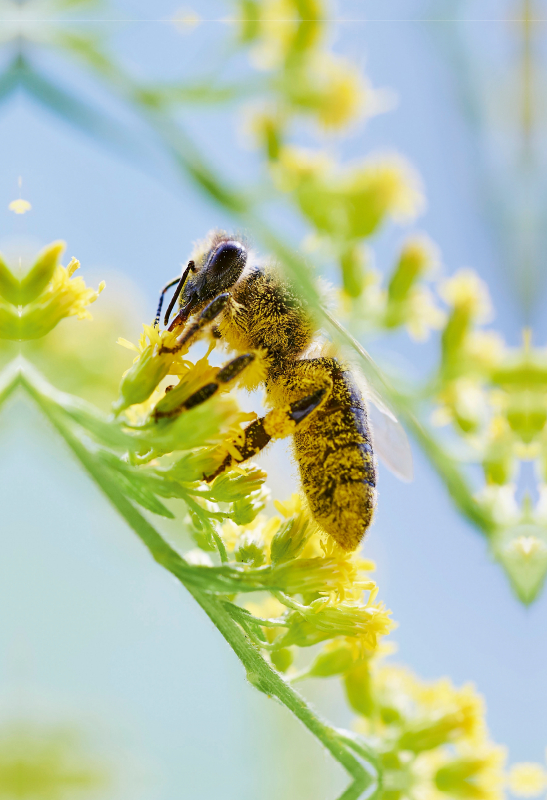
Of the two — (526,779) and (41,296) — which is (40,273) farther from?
(526,779)

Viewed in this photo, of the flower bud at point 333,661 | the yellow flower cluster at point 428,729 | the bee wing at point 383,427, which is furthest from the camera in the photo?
the yellow flower cluster at point 428,729

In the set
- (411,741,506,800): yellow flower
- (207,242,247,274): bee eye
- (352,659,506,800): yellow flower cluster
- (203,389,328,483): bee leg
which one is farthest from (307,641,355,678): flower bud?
(207,242,247,274): bee eye

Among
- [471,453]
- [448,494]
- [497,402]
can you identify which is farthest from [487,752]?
[497,402]

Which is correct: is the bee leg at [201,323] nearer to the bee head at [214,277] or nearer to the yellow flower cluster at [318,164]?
the bee head at [214,277]

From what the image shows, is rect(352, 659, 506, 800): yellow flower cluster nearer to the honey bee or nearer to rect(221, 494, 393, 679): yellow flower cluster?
rect(221, 494, 393, 679): yellow flower cluster

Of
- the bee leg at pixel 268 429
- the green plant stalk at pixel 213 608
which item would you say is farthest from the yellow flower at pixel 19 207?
the bee leg at pixel 268 429

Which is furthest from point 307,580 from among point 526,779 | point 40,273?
point 526,779

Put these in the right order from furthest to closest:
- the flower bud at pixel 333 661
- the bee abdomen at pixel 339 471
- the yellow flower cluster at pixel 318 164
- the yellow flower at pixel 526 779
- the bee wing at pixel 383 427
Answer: the yellow flower cluster at pixel 318 164 < the yellow flower at pixel 526 779 < the flower bud at pixel 333 661 < the bee wing at pixel 383 427 < the bee abdomen at pixel 339 471
